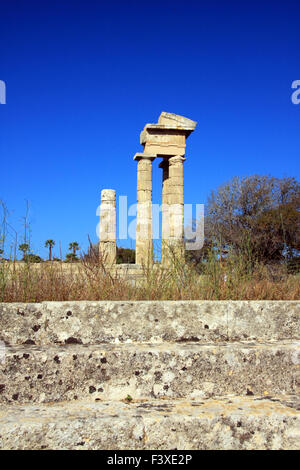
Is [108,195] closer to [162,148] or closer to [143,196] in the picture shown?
[143,196]

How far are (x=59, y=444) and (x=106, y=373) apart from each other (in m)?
0.62

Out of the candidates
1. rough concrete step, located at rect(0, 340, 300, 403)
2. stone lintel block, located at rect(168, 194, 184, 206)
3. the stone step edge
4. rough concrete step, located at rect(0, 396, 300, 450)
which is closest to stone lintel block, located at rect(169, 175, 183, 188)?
stone lintel block, located at rect(168, 194, 184, 206)

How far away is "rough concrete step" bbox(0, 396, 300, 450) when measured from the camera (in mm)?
2246

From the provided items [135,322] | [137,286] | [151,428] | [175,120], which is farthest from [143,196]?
[151,428]

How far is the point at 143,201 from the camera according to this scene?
17.4m

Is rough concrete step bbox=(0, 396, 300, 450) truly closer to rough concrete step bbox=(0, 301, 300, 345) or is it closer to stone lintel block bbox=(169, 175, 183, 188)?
rough concrete step bbox=(0, 301, 300, 345)

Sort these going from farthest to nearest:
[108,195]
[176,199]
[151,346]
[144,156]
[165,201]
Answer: [165,201], [176,199], [144,156], [108,195], [151,346]

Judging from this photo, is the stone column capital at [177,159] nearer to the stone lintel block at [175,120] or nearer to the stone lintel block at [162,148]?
the stone lintel block at [162,148]

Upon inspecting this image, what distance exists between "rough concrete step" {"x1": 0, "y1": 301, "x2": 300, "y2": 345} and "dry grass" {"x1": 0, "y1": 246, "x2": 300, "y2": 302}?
696 mm

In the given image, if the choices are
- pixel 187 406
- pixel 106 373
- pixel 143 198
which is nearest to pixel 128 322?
pixel 106 373

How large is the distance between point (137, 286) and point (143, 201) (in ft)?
42.6

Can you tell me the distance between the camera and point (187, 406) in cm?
259

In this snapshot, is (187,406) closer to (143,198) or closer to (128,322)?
(128,322)

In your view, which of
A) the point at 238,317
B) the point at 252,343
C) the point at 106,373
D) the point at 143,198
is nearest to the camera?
the point at 106,373
